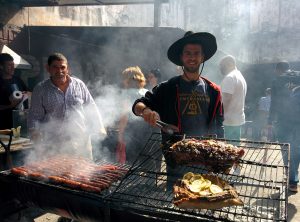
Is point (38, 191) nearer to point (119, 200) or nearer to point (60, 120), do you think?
point (119, 200)

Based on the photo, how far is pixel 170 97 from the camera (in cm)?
357

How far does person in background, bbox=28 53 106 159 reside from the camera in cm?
437

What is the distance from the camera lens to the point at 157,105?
12.3ft

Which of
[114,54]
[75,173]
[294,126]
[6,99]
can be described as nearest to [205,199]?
[75,173]

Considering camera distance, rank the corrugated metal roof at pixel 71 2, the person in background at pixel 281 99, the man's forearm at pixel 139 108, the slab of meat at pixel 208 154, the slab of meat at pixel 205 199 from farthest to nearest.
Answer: the corrugated metal roof at pixel 71 2
the person in background at pixel 281 99
the man's forearm at pixel 139 108
the slab of meat at pixel 208 154
the slab of meat at pixel 205 199

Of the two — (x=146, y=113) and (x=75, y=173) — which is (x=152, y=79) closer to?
(x=146, y=113)

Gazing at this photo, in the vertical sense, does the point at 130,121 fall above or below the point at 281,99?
below

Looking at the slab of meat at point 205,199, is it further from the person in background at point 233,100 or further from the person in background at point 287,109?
the person in background at point 287,109

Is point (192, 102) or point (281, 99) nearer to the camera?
point (192, 102)

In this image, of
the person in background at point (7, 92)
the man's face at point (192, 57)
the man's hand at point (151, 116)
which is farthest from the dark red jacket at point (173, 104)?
the person in background at point (7, 92)

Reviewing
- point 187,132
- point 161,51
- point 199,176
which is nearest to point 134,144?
point 187,132

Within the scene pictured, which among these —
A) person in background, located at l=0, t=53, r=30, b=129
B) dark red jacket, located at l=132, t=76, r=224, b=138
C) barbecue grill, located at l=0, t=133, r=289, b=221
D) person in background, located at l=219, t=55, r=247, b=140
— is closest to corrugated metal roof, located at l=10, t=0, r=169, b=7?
person in background, located at l=219, t=55, r=247, b=140

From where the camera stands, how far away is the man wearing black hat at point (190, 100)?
11.5 ft

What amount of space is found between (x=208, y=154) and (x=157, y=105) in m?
1.08
